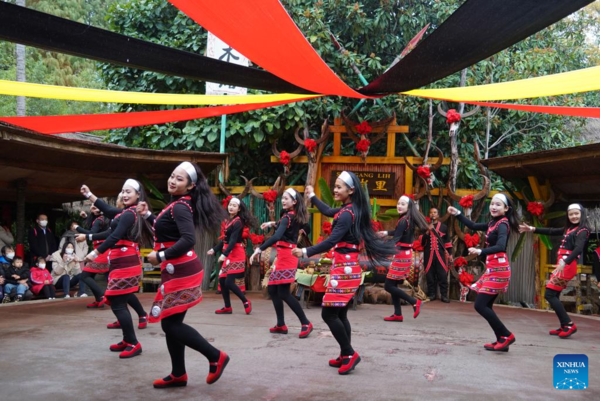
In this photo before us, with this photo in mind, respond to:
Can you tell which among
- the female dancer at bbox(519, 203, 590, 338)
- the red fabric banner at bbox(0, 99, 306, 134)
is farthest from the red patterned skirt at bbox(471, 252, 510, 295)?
the red fabric banner at bbox(0, 99, 306, 134)

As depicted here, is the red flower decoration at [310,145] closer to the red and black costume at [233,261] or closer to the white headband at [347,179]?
the red and black costume at [233,261]

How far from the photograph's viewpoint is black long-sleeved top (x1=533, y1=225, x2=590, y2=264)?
6383mm

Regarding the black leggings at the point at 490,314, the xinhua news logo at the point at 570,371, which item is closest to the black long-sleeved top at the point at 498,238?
the black leggings at the point at 490,314

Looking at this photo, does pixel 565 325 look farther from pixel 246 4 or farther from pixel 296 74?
pixel 246 4

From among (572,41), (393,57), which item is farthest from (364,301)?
(572,41)

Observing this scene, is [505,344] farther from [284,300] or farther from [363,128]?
[363,128]

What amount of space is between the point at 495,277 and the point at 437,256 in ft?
14.1

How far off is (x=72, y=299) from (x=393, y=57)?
831 centimetres

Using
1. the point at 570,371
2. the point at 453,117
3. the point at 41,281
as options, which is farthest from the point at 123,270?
the point at 453,117

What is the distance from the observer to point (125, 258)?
5.34 m

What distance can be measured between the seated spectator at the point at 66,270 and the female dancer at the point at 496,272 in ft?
21.6

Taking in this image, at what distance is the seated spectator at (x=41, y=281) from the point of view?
9008 millimetres

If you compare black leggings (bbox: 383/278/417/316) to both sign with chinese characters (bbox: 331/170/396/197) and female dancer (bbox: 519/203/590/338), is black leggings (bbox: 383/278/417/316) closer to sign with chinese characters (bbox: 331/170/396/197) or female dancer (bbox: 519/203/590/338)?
female dancer (bbox: 519/203/590/338)

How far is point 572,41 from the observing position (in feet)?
43.0
